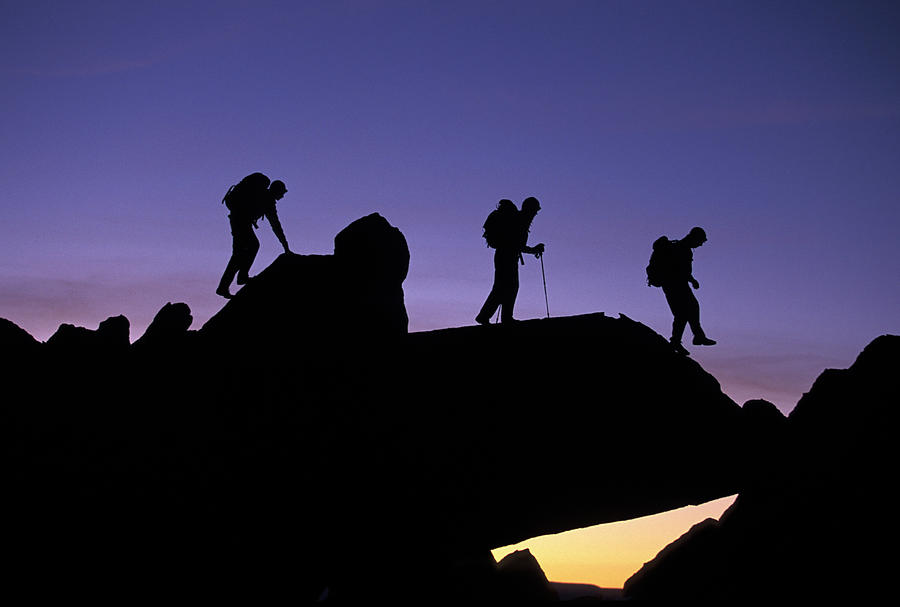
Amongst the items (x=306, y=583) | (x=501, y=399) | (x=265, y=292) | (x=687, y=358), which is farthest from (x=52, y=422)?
(x=687, y=358)

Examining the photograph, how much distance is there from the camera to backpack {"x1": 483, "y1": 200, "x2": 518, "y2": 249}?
1219cm

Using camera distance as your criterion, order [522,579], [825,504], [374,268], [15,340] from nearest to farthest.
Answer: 1. [825,504]
2. [15,340]
3. [374,268]
4. [522,579]

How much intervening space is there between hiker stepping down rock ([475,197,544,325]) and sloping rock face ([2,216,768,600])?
145 centimetres

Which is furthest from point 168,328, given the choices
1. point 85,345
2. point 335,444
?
point 335,444

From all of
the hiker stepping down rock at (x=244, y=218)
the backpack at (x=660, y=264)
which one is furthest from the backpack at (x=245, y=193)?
the backpack at (x=660, y=264)

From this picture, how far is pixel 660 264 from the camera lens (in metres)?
13.3

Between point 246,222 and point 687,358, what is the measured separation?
821 cm

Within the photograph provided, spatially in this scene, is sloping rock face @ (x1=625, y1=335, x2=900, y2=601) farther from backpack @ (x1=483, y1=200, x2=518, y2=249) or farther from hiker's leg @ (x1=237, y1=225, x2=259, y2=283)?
hiker's leg @ (x1=237, y1=225, x2=259, y2=283)

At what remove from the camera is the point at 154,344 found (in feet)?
32.4

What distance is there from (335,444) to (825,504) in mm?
6863

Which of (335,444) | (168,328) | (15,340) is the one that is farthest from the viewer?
(168,328)

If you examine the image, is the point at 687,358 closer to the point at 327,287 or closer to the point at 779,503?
the point at 779,503

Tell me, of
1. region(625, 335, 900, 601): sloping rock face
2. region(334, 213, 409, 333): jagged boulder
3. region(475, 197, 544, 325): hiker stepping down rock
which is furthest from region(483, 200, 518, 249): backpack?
region(625, 335, 900, 601): sloping rock face

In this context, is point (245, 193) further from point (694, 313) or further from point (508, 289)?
point (694, 313)
